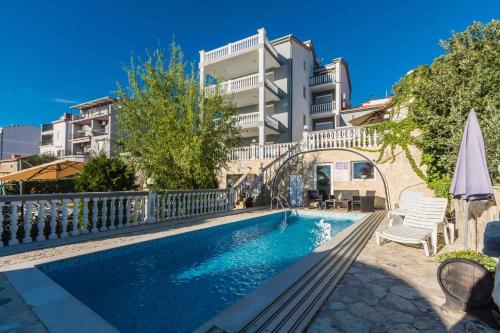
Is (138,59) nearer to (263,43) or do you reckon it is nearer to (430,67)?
(263,43)

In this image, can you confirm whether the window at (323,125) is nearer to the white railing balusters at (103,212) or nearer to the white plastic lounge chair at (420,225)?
the white plastic lounge chair at (420,225)

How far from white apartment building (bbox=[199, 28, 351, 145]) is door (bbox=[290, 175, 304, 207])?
406cm

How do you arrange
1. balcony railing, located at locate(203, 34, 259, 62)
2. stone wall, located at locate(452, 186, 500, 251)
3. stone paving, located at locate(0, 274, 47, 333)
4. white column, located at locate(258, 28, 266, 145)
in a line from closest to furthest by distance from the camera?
stone paving, located at locate(0, 274, 47, 333) → stone wall, located at locate(452, 186, 500, 251) → white column, located at locate(258, 28, 266, 145) → balcony railing, located at locate(203, 34, 259, 62)

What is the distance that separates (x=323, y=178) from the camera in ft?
50.7

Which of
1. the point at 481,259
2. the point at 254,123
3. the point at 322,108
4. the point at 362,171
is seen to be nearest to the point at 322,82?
the point at 322,108

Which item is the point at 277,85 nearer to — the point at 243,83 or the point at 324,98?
the point at 243,83

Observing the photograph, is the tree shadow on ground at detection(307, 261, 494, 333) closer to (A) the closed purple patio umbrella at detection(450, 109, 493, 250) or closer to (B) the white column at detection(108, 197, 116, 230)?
(A) the closed purple patio umbrella at detection(450, 109, 493, 250)

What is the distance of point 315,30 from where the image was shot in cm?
2830

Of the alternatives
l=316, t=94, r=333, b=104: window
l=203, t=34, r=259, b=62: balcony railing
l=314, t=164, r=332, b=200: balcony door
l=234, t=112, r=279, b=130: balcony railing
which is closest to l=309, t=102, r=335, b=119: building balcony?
l=316, t=94, r=333, b=104: window

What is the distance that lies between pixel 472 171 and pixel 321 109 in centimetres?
2153

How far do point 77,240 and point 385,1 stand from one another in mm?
28046

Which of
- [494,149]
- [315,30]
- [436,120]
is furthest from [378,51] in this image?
[494,149]

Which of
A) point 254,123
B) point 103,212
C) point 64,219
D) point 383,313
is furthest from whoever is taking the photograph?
point 254,123

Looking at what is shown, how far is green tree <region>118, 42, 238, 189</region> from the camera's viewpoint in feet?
31.6
